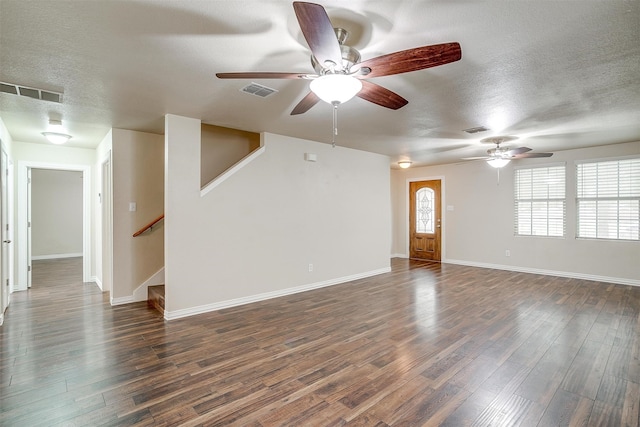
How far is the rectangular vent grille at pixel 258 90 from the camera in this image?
9.41 ft

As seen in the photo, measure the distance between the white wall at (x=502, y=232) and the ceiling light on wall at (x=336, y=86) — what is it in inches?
243

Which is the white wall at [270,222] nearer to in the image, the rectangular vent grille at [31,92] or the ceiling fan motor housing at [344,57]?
the rectangular vent grille at [31,92]

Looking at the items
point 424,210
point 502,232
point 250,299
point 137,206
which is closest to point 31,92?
point 137,206

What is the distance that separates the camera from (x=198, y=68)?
2492 millimetres

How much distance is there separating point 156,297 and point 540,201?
731 cm

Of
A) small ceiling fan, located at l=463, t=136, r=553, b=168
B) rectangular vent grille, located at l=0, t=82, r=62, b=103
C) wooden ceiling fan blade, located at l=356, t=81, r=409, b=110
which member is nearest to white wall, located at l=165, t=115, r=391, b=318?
rectangular vent grille, located at l=0, t=82, r=62, b=103

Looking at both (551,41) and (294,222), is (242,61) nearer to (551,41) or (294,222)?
(551,41)

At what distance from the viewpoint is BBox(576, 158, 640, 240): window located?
17.6ft

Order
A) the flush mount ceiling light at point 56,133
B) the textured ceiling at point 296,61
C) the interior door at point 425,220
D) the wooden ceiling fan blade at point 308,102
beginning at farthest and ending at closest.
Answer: the interior door at point 425,220 → the flush mount ceiling light at point 56,133 → the wooden ceiling fan blade at point 308,102 → the textured ceiling at point 296,61

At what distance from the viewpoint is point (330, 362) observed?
2711mm

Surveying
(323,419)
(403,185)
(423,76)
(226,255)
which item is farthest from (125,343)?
(403,185)

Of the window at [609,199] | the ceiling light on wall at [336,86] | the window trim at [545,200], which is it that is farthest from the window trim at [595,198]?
the ceiling light on wall at [336,86]

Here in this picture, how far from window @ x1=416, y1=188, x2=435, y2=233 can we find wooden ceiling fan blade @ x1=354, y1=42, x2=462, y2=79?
6828 mm

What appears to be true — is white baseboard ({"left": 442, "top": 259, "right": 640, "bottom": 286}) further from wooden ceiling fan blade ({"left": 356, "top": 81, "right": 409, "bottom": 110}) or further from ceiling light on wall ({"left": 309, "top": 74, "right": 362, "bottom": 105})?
ceiling light on wall ({"left": 309, "top": 74, "right": 362, "bottom": 105})
